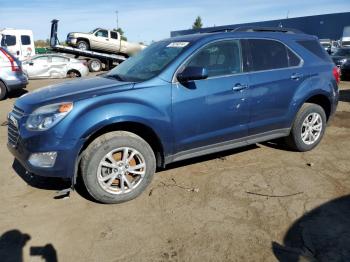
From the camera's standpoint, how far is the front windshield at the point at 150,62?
4.45 metres

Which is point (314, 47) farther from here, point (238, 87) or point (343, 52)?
point (343, 52)

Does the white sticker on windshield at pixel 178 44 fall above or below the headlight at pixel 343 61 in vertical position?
above

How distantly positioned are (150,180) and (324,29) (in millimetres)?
48258

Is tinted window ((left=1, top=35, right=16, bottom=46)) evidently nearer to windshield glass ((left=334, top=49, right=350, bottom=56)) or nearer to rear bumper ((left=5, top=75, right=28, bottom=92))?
rear bumper ((left=5, top=75, right=28, bottom=92))

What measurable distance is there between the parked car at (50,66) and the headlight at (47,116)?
14.3 metres

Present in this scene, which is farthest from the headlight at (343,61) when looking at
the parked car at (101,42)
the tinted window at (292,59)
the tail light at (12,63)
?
the tail light at (12,63)

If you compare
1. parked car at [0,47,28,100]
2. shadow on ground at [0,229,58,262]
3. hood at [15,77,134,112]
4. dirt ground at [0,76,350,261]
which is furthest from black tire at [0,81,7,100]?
shadow on ground at [0,229,58,262]

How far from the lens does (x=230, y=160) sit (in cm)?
541

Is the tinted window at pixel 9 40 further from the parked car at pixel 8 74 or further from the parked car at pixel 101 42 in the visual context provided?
the parked car at pixel 8 74

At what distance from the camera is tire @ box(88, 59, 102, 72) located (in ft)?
71.1

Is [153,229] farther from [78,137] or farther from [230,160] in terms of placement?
[230,160]

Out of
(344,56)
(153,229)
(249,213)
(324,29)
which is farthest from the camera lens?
(324,29)

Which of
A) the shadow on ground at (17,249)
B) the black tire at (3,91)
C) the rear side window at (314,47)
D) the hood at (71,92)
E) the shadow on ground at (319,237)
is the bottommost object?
the black tire at (3,91)

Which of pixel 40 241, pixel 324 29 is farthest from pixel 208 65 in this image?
pixel 324 29
